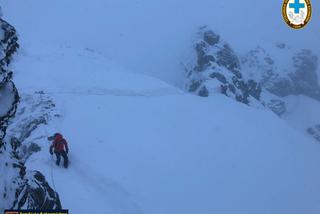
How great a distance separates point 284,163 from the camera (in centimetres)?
2797

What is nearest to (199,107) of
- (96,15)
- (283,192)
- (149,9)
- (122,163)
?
(283,192)

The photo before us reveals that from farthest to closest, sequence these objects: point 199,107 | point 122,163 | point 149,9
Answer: point 149,9, point 199,107, point 122,163

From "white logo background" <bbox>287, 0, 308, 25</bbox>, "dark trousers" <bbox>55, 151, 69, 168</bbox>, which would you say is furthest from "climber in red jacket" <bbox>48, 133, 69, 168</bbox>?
"white logo background" <bbox>287, 0, 308, 25</bbox>

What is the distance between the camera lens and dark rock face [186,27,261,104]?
152 ft

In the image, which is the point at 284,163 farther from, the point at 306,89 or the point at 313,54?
the point at 313,54

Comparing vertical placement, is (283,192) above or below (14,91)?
below

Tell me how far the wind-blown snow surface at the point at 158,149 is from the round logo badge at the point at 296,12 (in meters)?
8.46

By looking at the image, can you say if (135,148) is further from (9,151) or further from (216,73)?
(216,73)

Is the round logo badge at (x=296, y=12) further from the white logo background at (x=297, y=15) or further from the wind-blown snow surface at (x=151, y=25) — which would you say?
the wind-blown snow surface at (x=151, y=25)

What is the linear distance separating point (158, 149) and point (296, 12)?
11121 mm

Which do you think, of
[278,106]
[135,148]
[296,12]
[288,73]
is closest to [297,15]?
[296,12]

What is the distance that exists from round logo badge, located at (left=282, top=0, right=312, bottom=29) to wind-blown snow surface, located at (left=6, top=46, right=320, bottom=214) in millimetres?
8461

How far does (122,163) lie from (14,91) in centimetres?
1107

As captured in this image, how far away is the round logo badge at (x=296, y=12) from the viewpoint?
23406 mm
